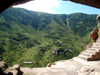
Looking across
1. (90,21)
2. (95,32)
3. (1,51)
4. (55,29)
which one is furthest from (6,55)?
(90,21)

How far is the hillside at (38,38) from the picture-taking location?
77.4 meters

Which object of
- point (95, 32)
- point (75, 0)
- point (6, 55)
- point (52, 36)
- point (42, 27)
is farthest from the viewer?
point (42, 27)

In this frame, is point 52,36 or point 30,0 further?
point 52,36

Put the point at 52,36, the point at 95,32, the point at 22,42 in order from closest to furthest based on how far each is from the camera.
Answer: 1. the point at 95,32
2. the point at 22,42
3. the point at 52,36

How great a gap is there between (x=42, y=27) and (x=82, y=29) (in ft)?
265

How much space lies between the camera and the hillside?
77.4 meters

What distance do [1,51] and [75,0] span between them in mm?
86964

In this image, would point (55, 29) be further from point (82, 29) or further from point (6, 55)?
point (6, 55)

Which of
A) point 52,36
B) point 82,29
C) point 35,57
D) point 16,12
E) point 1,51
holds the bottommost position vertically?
point 35,57

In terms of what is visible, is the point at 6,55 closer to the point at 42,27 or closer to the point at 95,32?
the point at 95,32

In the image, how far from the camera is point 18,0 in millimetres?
4031

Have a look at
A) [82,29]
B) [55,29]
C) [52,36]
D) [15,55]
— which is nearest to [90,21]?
[82,29]

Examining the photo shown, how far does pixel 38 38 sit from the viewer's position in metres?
127

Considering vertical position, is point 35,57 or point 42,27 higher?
point 42,27
